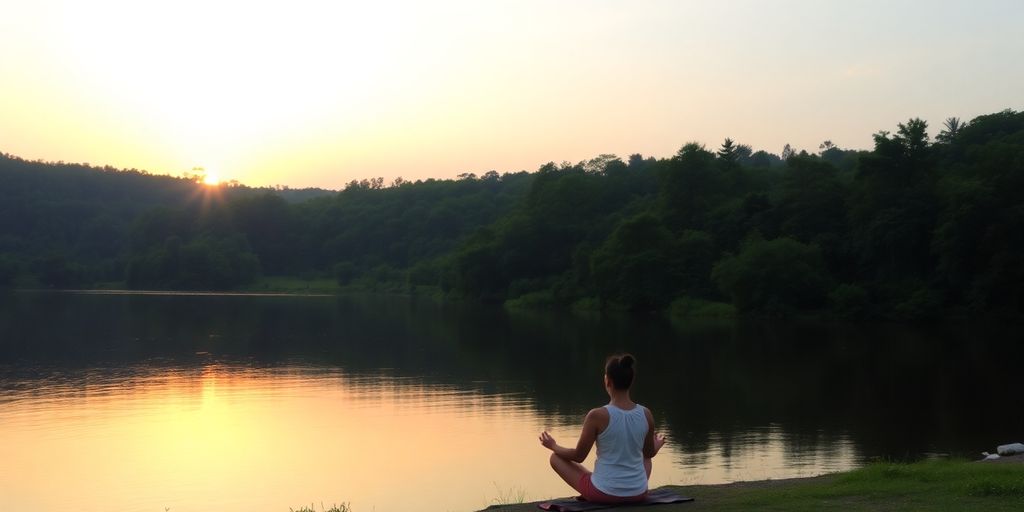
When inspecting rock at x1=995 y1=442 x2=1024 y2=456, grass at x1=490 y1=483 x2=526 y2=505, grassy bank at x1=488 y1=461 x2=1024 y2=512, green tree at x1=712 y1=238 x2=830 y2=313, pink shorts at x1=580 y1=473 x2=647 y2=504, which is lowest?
grass at x1=490 y1=483 x2=526 y2=505

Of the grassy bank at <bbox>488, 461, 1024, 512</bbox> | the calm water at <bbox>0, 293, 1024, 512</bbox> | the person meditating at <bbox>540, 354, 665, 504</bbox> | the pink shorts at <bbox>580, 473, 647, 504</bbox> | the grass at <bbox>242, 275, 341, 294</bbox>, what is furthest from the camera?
the grass at <bbox>242, 275, 341, 294</bbox>

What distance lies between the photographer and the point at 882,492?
434 inches

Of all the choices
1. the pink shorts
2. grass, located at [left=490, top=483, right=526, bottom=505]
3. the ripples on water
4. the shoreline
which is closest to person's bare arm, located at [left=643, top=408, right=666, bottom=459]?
the pink shorts

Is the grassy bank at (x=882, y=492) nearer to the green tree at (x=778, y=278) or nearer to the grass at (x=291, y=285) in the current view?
the green tree at (x=778, y=278)

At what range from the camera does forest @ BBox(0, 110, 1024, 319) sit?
65.2 meters

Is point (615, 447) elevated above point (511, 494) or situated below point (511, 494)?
above

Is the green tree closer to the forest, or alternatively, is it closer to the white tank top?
the forest

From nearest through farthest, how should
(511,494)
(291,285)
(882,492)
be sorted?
(882,492)
(511,494)
(291,285)

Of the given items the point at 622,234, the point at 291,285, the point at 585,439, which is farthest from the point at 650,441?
the point at 291,285

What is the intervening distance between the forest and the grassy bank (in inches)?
2080

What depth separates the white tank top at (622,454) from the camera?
31.0 ft

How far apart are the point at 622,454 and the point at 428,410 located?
16.1 m

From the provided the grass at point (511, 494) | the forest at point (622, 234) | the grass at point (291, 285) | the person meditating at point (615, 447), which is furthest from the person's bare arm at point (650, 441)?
the grass at point (291, 285)

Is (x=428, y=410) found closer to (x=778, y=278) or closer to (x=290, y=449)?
(x=290, y=449)
